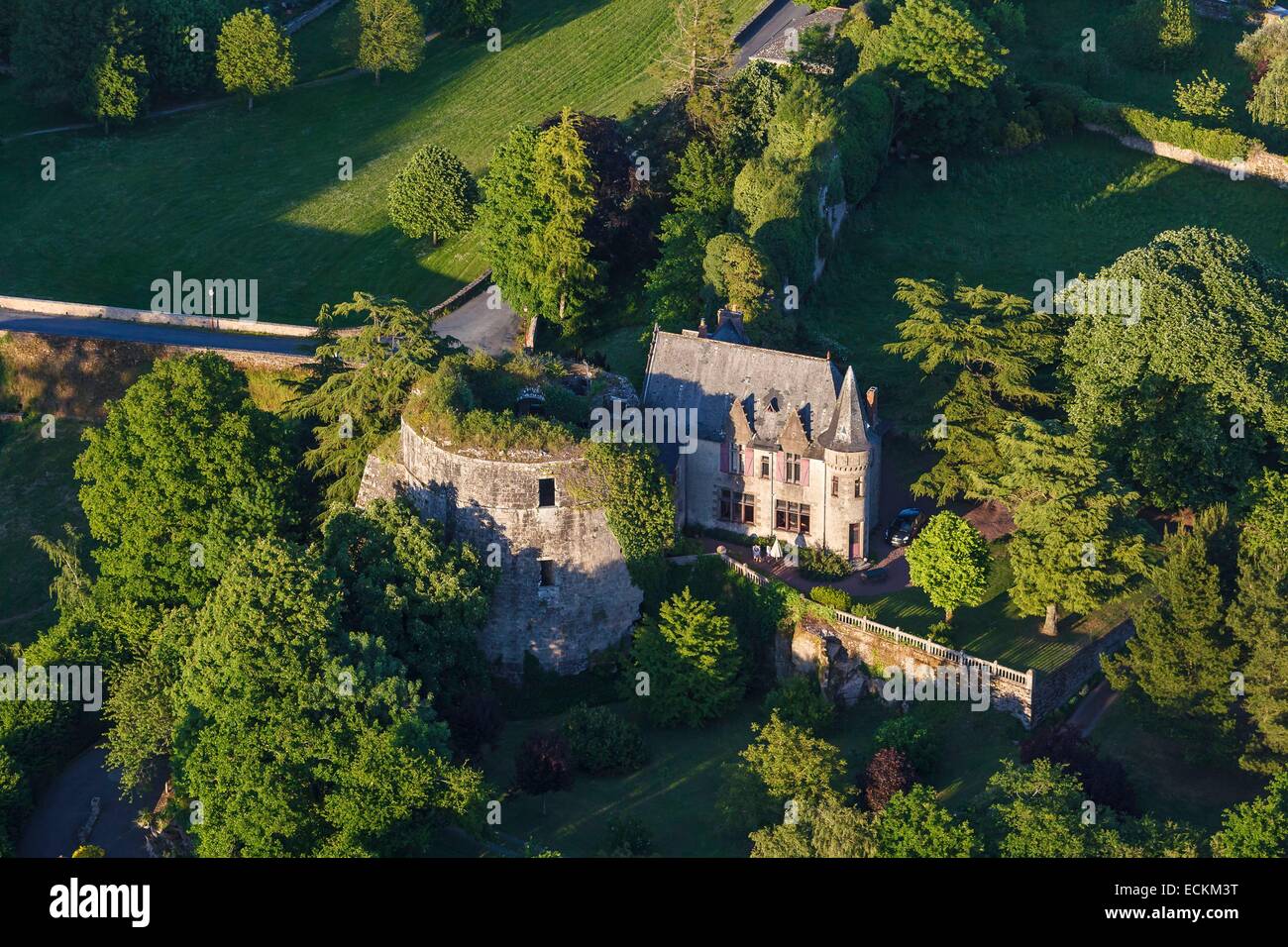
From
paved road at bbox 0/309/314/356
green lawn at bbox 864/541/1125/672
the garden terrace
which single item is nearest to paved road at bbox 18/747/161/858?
the garden terrace

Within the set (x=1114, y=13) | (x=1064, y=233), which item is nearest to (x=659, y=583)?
(x=1064, y=233)

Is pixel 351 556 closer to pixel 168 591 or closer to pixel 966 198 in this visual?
pixel 168 591

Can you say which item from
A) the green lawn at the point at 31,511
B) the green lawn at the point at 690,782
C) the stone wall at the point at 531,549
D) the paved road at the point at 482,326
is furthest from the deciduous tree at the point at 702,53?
the green lawn at the point at 690,782

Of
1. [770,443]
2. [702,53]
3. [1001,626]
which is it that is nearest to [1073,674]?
[1001,626]

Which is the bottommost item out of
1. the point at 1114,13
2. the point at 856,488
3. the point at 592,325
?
the point at 856,488

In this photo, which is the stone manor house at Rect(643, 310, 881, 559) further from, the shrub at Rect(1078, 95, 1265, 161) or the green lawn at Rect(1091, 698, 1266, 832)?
the shrub at Rect(1078, 95, 1265, 161)

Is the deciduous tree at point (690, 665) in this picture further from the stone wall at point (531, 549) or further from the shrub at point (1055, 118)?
the shrub at point (1055, 118)
